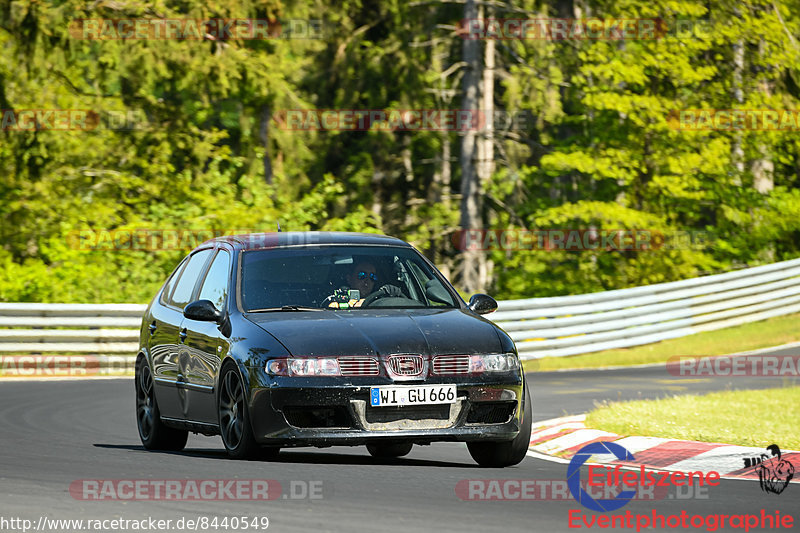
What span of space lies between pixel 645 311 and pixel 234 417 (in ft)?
55.4

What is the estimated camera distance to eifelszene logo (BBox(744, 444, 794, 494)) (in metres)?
9.32

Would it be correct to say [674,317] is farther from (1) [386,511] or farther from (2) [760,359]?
(1) [386,511]

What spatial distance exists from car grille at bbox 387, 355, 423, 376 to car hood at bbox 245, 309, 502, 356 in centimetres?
5

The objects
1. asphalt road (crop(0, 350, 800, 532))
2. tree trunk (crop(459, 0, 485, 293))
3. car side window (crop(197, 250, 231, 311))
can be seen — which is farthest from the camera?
tree trunk (crop(459, 0, 485, 293))

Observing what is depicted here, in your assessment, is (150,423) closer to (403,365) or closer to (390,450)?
(390,450)

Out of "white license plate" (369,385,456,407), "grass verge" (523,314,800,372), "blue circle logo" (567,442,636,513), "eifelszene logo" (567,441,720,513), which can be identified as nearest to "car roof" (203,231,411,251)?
"white license plate" (369,385,456,407)

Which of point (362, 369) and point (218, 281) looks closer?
point (362, 369)

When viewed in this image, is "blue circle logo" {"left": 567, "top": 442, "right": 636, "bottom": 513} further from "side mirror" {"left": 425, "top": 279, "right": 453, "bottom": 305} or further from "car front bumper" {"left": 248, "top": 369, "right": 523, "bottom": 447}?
"side mirror" {"left": 425, "top": 279, "right": 453, "bottom": 305}

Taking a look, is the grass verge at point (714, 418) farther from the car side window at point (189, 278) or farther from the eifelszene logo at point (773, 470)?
the car side window at point (189, 278)

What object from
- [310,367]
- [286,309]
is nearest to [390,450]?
[286,309]

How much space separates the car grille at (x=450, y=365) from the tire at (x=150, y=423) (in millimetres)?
3003

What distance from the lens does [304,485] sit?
8750 millimetres

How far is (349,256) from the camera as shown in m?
10.7

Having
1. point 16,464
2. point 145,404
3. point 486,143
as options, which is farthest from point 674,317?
point 16,464
